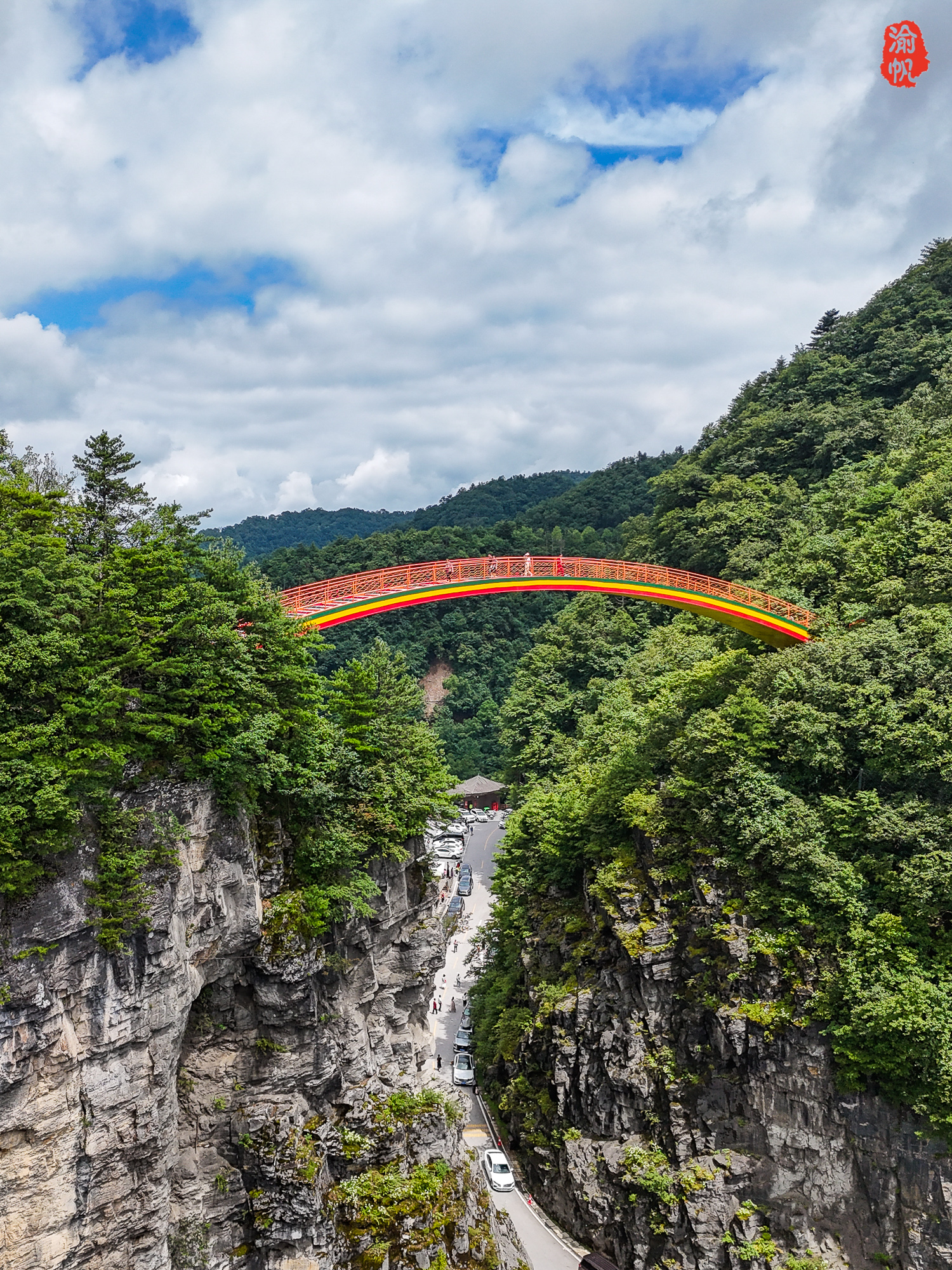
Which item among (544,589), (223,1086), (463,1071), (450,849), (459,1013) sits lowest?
(463,1071)

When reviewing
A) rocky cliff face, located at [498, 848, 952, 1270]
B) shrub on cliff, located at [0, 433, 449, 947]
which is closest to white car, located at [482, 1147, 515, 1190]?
rocky cliff face, located at [498, 848, 952, 1270]

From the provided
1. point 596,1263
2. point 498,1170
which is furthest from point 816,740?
point 498,1170

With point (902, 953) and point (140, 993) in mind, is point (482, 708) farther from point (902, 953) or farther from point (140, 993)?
point (140, 993)

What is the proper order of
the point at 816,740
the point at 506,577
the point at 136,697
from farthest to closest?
1. the point at 506,577
2. the point at 816,740
3. the point at 136,697

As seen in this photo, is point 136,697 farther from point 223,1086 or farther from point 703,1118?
point 703,1118

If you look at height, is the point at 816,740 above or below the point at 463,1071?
above

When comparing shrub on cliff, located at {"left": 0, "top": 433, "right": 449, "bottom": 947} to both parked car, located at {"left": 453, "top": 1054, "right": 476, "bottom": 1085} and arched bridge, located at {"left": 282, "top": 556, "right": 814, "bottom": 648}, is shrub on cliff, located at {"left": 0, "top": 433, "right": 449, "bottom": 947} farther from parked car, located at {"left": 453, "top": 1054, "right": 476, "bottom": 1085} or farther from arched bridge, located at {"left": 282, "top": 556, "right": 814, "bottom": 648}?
parked car, located at {"left": 453, "top": 1054, "right": 476, "bottom": 1085}

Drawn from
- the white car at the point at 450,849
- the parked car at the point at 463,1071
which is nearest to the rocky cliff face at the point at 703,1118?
the parked car at the point at 463,1071
